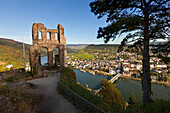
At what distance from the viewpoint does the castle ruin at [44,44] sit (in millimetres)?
11022

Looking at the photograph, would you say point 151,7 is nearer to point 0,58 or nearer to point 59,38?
point 59,38

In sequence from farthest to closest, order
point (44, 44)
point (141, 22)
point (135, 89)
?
point (135, 89)
point (44, 44)
point (141, 22)

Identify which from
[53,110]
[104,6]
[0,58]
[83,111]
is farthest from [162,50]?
[0,58]

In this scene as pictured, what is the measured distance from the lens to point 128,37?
5.35 meters

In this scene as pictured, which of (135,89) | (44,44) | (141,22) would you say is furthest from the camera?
(135,89)

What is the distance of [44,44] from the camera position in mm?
11836

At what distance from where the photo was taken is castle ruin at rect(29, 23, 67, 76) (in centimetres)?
1102

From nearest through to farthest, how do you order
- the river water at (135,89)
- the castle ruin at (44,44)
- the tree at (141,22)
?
the tree at (141,22)
the castle ruin at (44,44)
the river water at (135,89)

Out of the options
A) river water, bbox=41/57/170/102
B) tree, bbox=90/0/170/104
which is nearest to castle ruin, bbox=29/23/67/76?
tree, bbox=90/0/170/104

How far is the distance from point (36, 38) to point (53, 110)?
1041cm

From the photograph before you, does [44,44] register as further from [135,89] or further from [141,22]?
[135,89]

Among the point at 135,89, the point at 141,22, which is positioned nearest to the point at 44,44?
the point at 141,22

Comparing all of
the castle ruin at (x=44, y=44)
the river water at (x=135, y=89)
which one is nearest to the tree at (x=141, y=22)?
the castle ruin at (x=44, y=44)

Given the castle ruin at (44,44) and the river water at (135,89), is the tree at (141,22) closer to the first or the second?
the castle ruin at (44,44)
